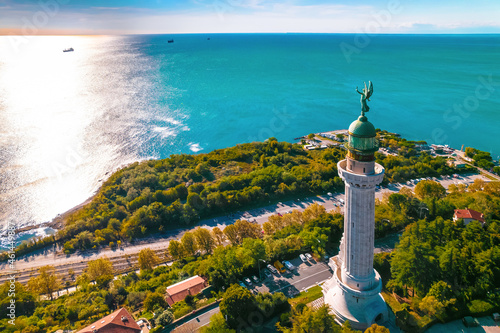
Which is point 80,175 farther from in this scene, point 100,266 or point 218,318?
point 218,318

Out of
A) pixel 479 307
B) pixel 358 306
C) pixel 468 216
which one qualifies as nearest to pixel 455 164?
pixel 468 216

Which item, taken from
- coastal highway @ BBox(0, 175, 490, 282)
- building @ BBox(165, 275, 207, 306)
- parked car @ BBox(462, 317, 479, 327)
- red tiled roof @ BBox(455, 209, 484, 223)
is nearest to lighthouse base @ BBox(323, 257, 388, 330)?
parked car @ BBox(462, 317, 479, 327)

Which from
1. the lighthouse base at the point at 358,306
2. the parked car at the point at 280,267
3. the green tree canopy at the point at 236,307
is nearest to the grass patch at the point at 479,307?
the lighthouse base at the point at 358,306

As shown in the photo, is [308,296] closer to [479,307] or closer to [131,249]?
[479,307]

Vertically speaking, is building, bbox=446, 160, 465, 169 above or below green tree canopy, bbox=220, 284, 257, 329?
below

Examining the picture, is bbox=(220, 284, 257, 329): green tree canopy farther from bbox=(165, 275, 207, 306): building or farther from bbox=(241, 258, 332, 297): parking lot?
bbox=(165, 275, 207, 306): building

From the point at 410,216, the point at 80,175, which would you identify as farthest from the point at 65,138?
the point at 410,216
